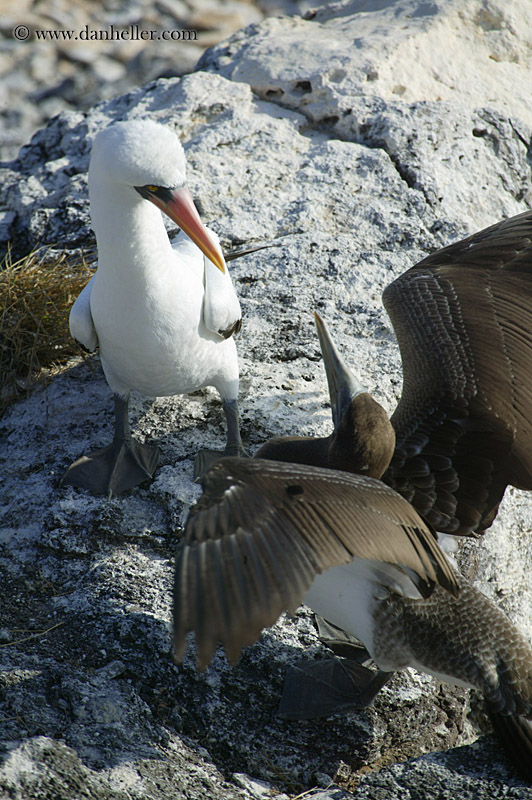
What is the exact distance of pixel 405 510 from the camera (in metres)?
2.70

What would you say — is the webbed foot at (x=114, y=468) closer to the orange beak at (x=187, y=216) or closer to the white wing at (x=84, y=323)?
the white wing at (x=84, y=323)

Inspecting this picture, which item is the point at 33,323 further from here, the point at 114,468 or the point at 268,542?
the point at 268,542

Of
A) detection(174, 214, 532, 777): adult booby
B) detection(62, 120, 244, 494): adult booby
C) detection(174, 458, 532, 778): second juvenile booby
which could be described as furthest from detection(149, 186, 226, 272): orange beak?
detection(174, 458, 532, 778): second juvenile booby

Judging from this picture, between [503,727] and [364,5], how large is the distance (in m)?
6.17

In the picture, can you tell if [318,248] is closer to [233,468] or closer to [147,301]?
[147,301]

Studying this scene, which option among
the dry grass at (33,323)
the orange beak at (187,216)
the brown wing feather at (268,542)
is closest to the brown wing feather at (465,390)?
the brown wing feather at (268,542)

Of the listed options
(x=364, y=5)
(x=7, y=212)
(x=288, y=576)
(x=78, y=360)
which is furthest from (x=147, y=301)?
(x=364, y=5)

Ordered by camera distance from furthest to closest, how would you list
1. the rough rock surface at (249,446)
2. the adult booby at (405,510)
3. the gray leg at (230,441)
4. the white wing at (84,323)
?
the gray leg at (230,441)
the white wing at (84,323)
the rough rock surface at (249,446)
the adult booby at (405,510)

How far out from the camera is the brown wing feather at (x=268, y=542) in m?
2.19

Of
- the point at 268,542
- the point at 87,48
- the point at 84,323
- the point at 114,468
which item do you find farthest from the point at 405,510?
the point at 87,48

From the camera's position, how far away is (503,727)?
2.97 meters

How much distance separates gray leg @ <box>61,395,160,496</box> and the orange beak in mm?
995

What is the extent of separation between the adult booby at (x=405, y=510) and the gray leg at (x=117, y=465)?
71 centimetres

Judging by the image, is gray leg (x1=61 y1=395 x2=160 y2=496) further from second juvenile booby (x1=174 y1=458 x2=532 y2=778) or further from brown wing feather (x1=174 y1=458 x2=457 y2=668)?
brown wing feather (x1=174 y1=458 x2=457 y2=668)
